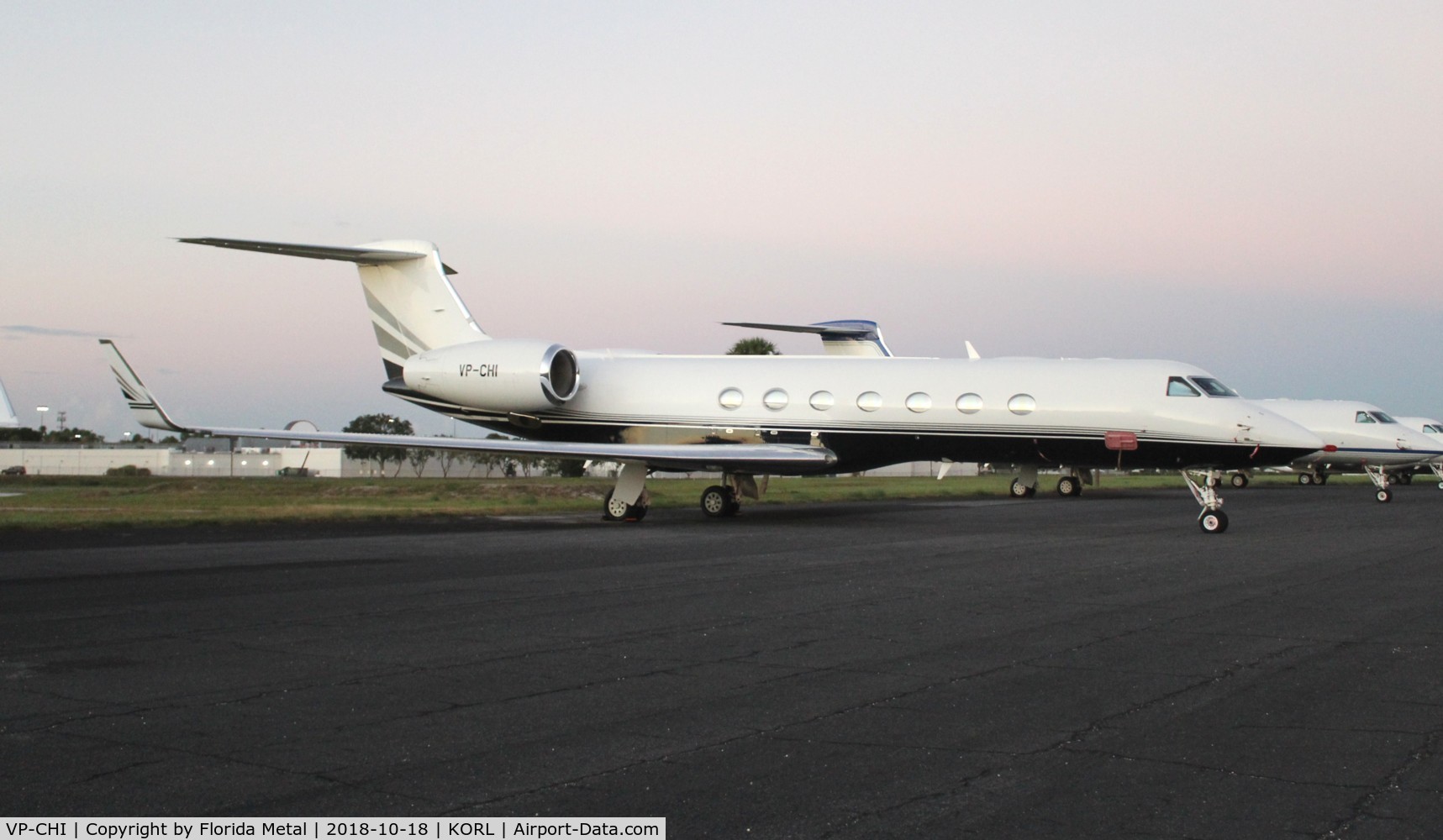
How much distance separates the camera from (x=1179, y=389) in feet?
64.5

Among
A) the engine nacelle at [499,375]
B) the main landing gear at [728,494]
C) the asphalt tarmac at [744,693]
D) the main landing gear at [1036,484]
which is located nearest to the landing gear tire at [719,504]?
the main landing gear at [728,494]

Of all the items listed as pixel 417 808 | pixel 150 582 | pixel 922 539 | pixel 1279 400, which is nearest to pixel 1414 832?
pixel 417 808

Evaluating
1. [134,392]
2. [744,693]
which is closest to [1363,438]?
[134,392]

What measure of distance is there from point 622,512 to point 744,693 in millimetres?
14812

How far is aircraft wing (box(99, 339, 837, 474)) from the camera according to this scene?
18.7m

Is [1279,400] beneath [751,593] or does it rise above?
above

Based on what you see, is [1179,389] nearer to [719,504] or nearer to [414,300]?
[719,504]

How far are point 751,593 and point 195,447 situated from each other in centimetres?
6960

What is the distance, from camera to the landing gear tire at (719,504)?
22.4 meters

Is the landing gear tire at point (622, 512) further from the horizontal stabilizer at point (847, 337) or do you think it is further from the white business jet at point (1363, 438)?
the white business jet at point (1363, 438)

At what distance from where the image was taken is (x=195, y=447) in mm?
72438

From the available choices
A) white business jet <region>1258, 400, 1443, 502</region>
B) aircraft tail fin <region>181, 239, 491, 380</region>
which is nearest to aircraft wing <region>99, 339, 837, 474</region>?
aircraft tail fin <region>181, 239, 491, 380</region>

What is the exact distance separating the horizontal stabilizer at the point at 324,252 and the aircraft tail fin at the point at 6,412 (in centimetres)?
681

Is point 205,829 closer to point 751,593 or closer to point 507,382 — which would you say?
point 751,593
